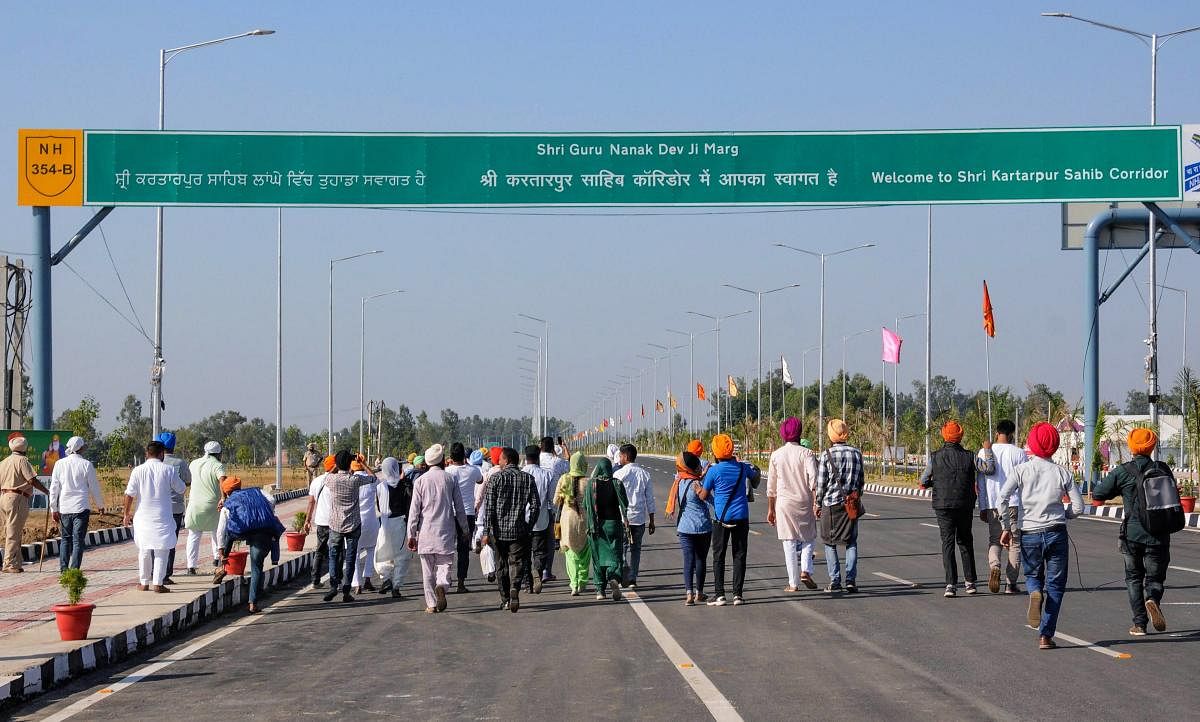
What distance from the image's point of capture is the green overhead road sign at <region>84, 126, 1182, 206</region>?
26.8m

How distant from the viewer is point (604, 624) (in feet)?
44.2

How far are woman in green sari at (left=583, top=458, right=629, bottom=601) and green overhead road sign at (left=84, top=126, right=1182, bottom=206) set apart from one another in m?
11.9

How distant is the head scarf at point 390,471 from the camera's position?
1641 cm

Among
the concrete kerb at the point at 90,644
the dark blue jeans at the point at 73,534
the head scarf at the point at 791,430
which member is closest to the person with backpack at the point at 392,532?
the concrete kerb at the point at 90,644

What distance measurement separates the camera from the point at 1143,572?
38.2ft

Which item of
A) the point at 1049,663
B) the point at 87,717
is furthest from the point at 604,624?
the point at 87,717

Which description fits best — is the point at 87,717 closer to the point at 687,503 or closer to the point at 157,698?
the point at 157,698

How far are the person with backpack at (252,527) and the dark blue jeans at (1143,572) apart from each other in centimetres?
859

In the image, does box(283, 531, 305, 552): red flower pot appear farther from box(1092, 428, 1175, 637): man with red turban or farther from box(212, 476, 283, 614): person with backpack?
box(1092, 428, 1175, 637): man with red turban

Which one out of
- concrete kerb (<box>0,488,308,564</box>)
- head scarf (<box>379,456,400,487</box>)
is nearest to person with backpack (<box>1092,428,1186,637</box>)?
head scarf (<box>379,456,400,487</box>)

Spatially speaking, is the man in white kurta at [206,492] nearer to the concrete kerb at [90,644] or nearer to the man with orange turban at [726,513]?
the concrete kerb at [90,644]

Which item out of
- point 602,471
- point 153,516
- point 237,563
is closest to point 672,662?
point 602,471

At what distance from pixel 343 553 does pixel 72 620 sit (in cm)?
460

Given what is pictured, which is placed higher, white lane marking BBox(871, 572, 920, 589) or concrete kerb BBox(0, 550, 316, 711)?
concrete kerb BBox(0, 550, 316, 711)
